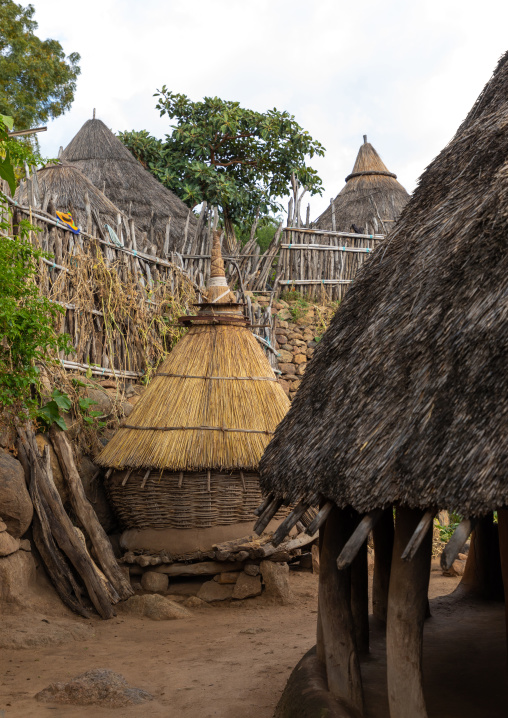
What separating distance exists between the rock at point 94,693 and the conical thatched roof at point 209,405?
2.45 meters

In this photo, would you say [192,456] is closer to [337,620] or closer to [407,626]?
[337,620]

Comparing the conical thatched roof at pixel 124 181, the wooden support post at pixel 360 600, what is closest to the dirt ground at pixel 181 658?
the wooden support post at pixel 360 600

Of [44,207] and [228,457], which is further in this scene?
[44,207]

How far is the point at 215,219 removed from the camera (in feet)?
37.2

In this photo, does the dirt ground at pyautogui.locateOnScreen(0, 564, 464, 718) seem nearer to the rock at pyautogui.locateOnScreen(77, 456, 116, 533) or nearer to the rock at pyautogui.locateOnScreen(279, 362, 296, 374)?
the rock at pyautogui.locateOnScreen(77, 456, 116, 533)

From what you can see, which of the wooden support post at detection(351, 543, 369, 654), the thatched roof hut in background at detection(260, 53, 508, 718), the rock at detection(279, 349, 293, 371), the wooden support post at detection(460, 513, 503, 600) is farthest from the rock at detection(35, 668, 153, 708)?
the rock at detection(279, 349, 293, 371)

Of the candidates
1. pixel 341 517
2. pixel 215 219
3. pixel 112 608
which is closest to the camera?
pixel 341 517

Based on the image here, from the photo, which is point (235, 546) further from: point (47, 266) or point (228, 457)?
point (47, 266)

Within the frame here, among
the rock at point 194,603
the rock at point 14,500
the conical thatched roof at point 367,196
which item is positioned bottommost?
the rock at point 194,603

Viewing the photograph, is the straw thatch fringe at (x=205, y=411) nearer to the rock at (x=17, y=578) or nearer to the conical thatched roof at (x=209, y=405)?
the conical thatched roof at (x=209, y=405)

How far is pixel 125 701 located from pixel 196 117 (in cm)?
1340

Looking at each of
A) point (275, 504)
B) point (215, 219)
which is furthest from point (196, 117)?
point (275, 504)

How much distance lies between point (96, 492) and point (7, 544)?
151cm

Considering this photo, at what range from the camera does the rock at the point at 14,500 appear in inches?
250
